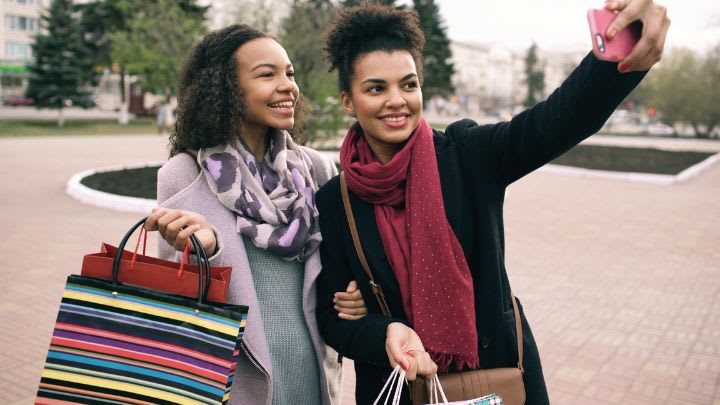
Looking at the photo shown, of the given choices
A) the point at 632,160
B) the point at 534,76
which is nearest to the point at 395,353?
the point at 632,160

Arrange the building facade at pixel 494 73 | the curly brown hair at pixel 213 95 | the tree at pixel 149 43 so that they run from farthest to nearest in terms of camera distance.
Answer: the building facade at pixel 494 73
the tree at pixel 149 43
the curly brown hair at pixel 213 95

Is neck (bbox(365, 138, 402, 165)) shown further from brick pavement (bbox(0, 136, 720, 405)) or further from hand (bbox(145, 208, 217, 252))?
brick pavement (bbox(0, 136, 720, 405))

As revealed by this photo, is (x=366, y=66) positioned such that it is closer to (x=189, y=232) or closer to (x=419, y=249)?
(x=419, y=249)

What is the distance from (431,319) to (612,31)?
86 centimetres

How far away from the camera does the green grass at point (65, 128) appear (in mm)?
27188

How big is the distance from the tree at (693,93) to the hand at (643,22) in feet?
140

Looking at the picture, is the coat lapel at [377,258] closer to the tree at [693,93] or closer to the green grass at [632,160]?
the green grass at [632,160]

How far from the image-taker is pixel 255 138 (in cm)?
216

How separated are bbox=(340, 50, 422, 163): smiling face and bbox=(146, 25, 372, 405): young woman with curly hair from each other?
13.2 inches

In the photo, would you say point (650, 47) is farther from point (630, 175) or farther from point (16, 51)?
point (16, 51)

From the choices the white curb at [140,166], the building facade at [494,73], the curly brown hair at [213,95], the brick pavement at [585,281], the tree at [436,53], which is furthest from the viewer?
the building facade at [494,73]

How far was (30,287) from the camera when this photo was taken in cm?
596

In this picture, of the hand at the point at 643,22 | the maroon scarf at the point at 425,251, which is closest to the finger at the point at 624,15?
the hand at the point at 643,22

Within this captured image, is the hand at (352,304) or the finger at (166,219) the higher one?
the finger at (166,219)
